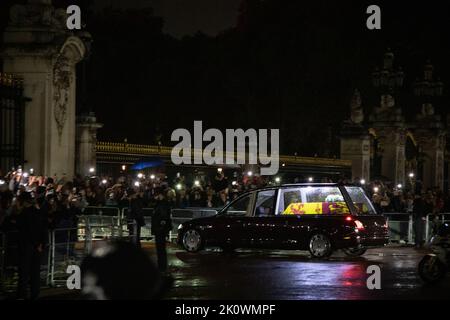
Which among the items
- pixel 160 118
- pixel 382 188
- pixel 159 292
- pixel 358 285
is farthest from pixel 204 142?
pixel 159 292

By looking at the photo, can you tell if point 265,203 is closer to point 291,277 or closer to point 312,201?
point 312,201

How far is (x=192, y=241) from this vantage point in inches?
895

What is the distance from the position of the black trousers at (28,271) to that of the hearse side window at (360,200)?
9057 mm

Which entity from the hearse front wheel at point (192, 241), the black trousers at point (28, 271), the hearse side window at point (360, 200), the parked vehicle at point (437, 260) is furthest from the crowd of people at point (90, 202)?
the parked vehicle at point (437, 260)

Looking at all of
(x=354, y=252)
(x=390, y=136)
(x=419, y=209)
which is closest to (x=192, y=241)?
(x=354, y=252)

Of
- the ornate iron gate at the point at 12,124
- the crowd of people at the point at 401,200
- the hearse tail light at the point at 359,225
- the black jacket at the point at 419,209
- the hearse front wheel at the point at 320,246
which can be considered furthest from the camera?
the crowd of people at the point at 401,200

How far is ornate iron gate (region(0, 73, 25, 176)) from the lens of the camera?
22141mm

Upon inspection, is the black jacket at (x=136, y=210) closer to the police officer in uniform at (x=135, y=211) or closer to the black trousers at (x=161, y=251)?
the police officer in uniform at (x=135, y=211)

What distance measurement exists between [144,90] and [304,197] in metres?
34.1

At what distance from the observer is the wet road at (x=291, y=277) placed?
14391mm

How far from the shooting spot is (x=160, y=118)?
53688 millimetres

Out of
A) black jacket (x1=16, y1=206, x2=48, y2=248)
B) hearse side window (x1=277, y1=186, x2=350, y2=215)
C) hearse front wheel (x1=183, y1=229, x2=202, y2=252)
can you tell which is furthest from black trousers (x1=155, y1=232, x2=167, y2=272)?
hearse front wheel (x1=183, y1=229, x2=202, y2=252)

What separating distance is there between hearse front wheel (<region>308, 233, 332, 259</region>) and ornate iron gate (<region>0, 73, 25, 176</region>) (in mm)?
7080

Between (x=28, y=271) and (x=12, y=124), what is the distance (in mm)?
9372
